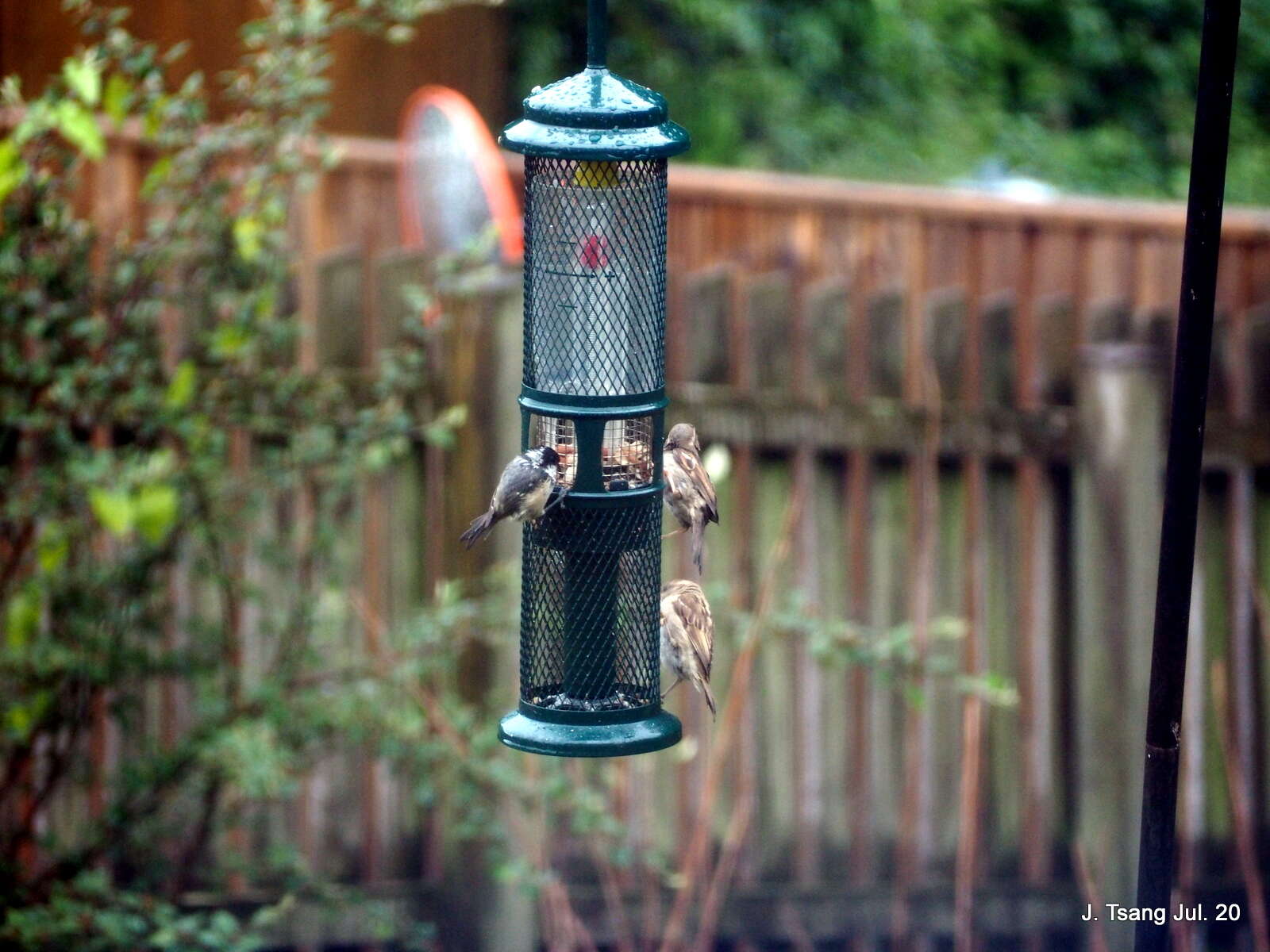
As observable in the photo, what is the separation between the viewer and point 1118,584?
468 centimetres

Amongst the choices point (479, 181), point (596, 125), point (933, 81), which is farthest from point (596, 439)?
point (933, 81)

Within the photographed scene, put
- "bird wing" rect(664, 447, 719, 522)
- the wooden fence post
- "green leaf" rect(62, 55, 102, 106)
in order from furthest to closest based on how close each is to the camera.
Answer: the wooden fence post
"bird wing" rect(664, 447, 719, 522)
"green leaf" rect(62, 55, 102, 106)

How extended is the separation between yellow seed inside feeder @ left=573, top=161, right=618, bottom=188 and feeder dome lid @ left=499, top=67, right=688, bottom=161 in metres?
0.17

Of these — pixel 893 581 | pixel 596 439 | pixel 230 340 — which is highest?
pixel 230 340

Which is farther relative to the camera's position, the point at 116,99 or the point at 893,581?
the point at 893,581

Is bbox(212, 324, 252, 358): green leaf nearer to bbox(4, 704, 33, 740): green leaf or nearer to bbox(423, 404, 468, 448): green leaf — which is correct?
bbox(423, 404, 468, 448): green leaf

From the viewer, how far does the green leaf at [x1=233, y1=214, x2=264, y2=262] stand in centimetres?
410

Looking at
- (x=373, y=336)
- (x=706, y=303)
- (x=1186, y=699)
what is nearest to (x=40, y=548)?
(x=373, y=336)

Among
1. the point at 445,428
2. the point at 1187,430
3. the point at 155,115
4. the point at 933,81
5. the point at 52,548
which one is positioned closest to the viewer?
the point at 1187,430

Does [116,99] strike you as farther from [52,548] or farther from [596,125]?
[596,125]

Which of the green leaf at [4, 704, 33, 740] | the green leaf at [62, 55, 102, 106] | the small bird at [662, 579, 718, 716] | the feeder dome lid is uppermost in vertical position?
the green leaf at [62, 55, 102, 106]

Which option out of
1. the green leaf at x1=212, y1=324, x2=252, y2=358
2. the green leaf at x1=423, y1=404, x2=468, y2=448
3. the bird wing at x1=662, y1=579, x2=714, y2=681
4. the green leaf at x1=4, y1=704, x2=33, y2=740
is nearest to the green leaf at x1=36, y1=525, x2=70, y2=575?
the green leaf at x1=4, y1=704, x2=33, y2=740

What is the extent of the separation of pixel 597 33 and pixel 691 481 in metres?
0.99

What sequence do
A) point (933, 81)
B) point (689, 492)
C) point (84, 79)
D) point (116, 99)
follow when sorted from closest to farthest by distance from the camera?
point (84, 79) < point (689, 492) < point (116, 99) < point (933, 81)
